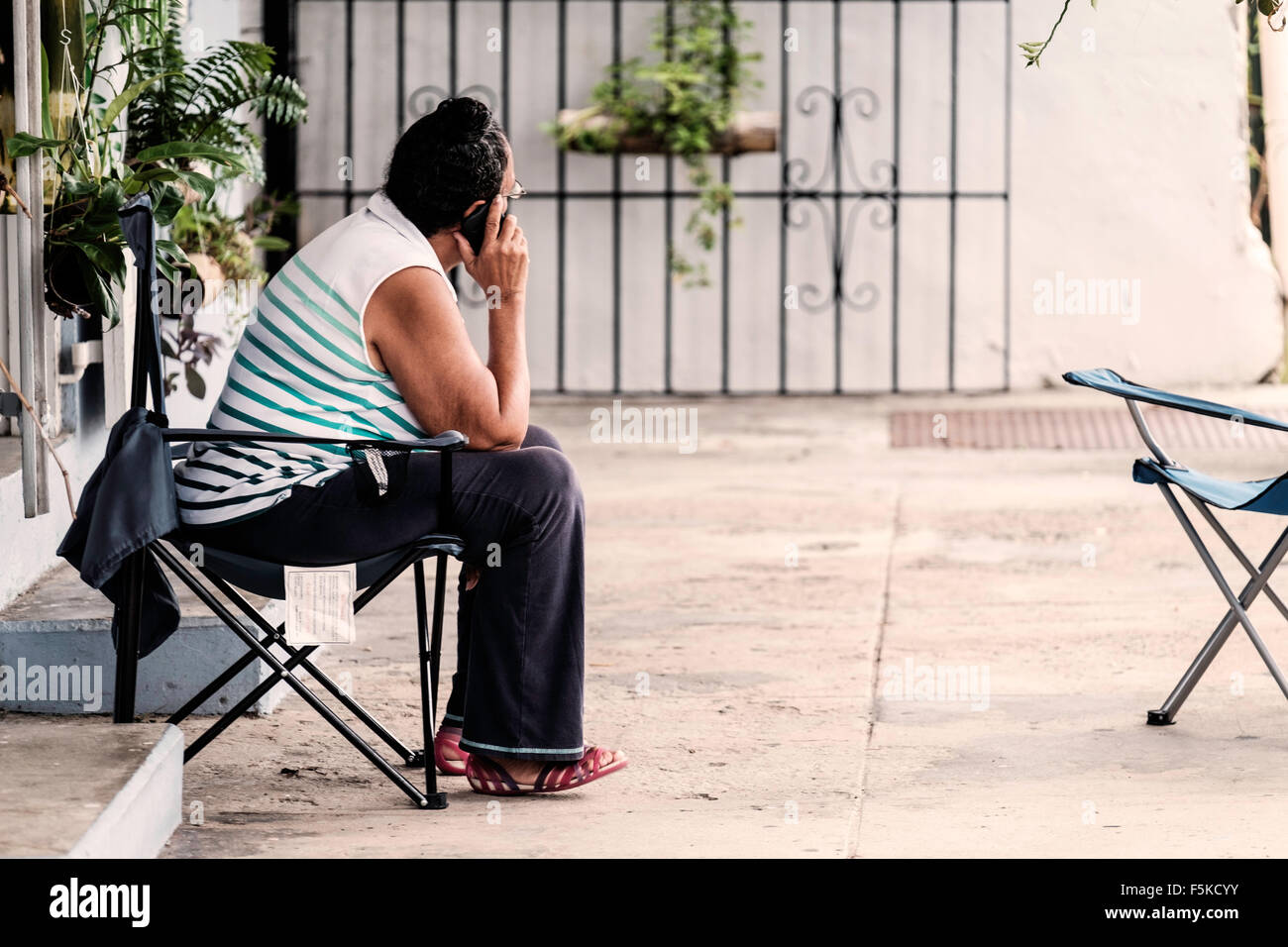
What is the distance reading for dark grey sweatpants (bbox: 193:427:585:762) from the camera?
298cm

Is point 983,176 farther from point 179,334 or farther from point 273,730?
point 273,730

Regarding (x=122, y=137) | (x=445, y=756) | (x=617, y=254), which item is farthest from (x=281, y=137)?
(x=445, y=756)

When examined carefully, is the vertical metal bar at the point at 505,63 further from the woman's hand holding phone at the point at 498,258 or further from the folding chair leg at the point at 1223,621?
the folding chair leg at the point at 1223,621

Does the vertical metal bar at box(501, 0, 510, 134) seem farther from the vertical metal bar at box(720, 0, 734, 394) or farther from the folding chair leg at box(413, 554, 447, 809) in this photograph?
the folding chair leg at box(413, 554, 447, 809)

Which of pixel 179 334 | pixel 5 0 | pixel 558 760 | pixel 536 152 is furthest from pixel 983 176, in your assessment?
pixel 558 760

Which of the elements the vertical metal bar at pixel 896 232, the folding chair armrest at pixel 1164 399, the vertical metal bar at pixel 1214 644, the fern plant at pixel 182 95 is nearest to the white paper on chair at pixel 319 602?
the folding chair armrest at pixel 1164 399

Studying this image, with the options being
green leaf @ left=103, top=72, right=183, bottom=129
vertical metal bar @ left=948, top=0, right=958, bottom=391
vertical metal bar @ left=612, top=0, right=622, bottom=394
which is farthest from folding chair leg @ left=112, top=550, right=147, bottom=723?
vertical metal bar @ left=948, top=0, right=958, bottom=391

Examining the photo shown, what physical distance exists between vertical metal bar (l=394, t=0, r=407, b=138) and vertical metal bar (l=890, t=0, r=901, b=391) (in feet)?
7.91

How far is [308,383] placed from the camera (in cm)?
306

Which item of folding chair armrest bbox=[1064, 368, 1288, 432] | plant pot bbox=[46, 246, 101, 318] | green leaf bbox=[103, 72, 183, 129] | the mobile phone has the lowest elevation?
folding chair armrest bbox=[1064, 368, 1288, 432]

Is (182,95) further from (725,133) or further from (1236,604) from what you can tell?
(725,133)

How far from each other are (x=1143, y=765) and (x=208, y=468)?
1769 mm

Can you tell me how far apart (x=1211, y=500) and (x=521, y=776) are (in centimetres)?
141

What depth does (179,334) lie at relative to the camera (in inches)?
202
